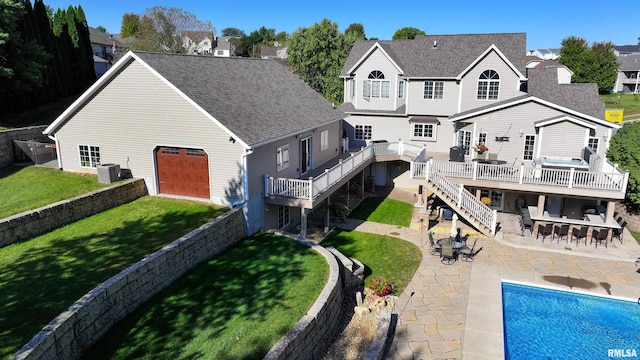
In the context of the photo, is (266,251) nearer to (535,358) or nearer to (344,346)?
(344,346)

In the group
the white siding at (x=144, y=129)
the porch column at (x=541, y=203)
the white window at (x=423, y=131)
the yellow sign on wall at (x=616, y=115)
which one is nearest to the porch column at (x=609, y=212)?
the porch column at (x=541, y=203)

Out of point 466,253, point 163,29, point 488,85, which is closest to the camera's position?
point 466,253

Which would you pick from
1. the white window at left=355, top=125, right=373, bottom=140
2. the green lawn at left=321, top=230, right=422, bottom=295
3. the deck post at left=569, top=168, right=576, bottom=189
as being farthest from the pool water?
the white window at left=355, top=125, right=373, bottom=140

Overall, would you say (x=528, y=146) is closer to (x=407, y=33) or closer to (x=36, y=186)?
(x=36, y=186)

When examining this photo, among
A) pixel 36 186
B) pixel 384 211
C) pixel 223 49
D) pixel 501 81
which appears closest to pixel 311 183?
pixel 384 211

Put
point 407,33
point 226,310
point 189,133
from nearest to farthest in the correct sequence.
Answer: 1. point 226,310
2. point 189,133
3. point 407,33

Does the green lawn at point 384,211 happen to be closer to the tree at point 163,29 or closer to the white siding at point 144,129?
the white siding at point 144,129
